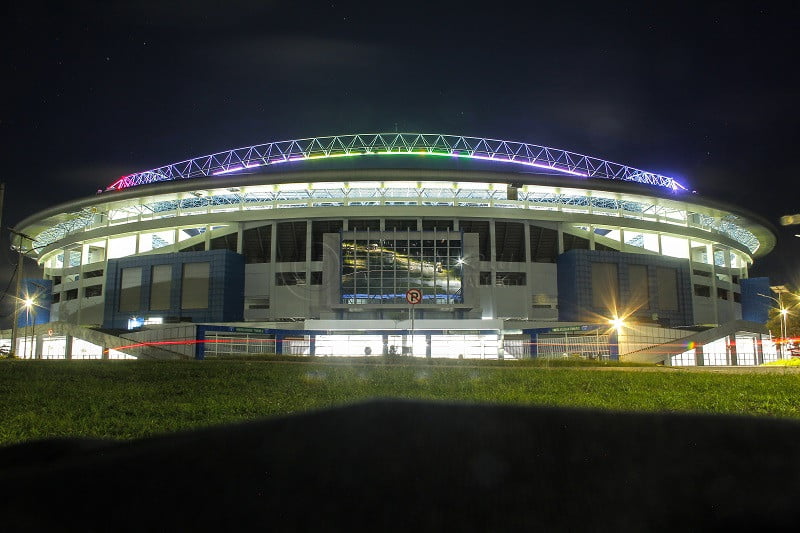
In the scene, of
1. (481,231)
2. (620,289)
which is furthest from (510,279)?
(620,289)

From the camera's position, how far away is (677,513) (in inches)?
141

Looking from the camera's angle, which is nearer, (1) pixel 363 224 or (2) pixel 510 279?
(2) pixel 510 279

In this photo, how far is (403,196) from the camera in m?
71.6

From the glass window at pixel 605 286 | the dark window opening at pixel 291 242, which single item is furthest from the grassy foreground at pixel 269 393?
the dark window opening at pixel 291 242

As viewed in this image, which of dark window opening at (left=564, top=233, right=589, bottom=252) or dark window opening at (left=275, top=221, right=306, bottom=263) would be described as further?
dark window opening at (left=564, top=233, right=589, bottom=252)

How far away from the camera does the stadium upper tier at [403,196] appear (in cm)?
6988

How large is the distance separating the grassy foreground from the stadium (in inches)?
1877

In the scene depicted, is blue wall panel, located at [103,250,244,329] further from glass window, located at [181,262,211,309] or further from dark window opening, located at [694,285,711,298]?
dark window opening, located at [694,285,711,298]

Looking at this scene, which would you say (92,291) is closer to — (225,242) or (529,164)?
(225,242)

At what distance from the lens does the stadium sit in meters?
66.2

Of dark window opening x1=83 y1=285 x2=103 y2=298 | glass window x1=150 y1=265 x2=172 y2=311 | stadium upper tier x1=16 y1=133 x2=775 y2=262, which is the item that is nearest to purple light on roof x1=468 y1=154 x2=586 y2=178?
stadium upper tier x1=16 y1=133 x2=775 y2=262

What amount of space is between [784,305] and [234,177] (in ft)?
170

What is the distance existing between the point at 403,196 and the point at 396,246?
7.65m

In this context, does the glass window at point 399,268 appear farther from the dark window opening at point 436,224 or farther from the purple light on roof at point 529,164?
the purple light on roof at point 529,164
